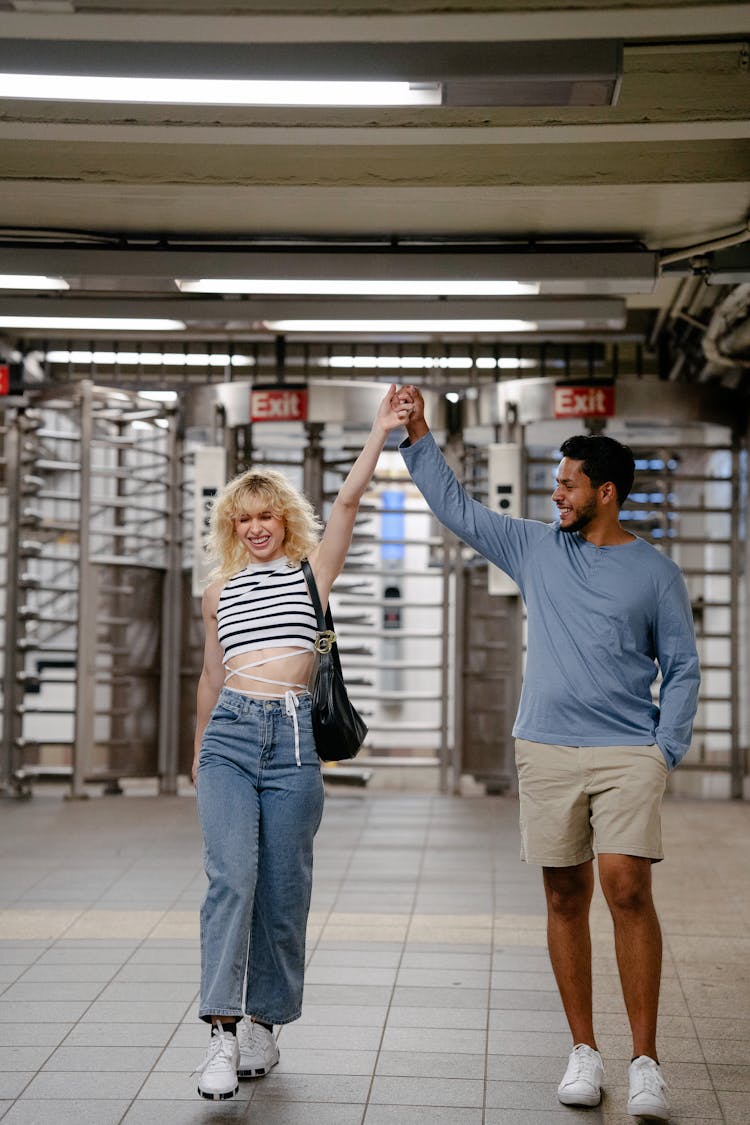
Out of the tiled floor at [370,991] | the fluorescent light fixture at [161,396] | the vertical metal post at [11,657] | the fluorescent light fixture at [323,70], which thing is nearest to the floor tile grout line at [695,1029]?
the tiled floor at [370,991]

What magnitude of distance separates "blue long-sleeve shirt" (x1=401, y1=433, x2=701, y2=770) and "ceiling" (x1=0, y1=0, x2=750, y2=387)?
5.76 ft

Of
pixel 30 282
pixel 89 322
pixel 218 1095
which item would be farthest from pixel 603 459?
pixel 89 322

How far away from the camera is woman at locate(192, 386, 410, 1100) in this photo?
375cm

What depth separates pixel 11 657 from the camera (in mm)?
10516

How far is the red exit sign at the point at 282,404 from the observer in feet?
34.2

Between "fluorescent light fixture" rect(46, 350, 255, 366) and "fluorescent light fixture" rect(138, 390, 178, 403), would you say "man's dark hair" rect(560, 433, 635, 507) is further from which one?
"fluorescent light fixture" rect(46, 350, 255, 366)

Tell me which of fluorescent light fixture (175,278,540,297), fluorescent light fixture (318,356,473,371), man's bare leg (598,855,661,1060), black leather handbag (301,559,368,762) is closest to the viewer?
man's bare leg (598,855,661,1060)

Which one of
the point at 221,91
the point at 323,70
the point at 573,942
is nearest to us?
the point at 573,942

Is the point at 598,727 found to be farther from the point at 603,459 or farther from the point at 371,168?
the point at 371,168

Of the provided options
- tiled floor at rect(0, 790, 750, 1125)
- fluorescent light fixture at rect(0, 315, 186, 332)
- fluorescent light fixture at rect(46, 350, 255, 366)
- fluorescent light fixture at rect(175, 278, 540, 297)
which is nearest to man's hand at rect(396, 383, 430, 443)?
tiled floor at rect(0, 790, 750, 1125)

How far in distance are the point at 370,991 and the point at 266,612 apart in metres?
1.71

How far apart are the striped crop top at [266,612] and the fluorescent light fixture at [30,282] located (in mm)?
3558

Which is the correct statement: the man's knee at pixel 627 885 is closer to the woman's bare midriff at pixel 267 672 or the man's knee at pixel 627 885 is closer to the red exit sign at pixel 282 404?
the woman's bare midriff at pixel 267 672

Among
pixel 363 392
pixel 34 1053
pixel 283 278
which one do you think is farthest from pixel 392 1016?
pixel 363 392
